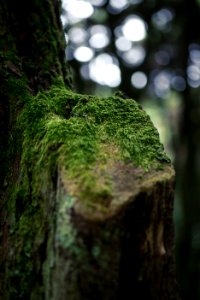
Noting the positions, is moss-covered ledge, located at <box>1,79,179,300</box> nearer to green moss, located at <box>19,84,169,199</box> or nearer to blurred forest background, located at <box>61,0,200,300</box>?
green moss, located at <box>19,84,169,199</box>

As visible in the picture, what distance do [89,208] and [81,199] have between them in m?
0.07

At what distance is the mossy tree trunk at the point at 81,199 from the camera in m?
1.68

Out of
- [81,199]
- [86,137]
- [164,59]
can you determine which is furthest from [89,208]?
[164,59]

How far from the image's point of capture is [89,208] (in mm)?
1676

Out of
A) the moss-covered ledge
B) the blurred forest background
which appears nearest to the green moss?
the moss-covered ledge

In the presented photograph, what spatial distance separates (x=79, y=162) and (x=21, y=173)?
547 mm

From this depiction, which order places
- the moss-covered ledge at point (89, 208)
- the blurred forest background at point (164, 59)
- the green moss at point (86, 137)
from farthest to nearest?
the blurred forest background at point (164, 59), the green moss at point (86, 137), the moss-covered ledge at point (89, 208)

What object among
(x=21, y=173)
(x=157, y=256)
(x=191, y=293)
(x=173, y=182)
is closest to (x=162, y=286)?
(x=157, y=256)

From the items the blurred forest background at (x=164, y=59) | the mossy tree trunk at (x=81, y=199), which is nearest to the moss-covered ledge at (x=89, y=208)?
the mossy tree trunk at (x=81, y=199)

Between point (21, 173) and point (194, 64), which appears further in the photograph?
point (194, 64)

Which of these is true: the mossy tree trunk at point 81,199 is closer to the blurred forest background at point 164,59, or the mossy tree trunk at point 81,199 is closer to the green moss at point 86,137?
the green moss at point 86,137

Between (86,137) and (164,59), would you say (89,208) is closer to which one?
(86,137)

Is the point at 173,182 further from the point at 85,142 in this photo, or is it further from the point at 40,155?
the point at 40,155

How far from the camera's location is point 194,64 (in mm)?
10375
